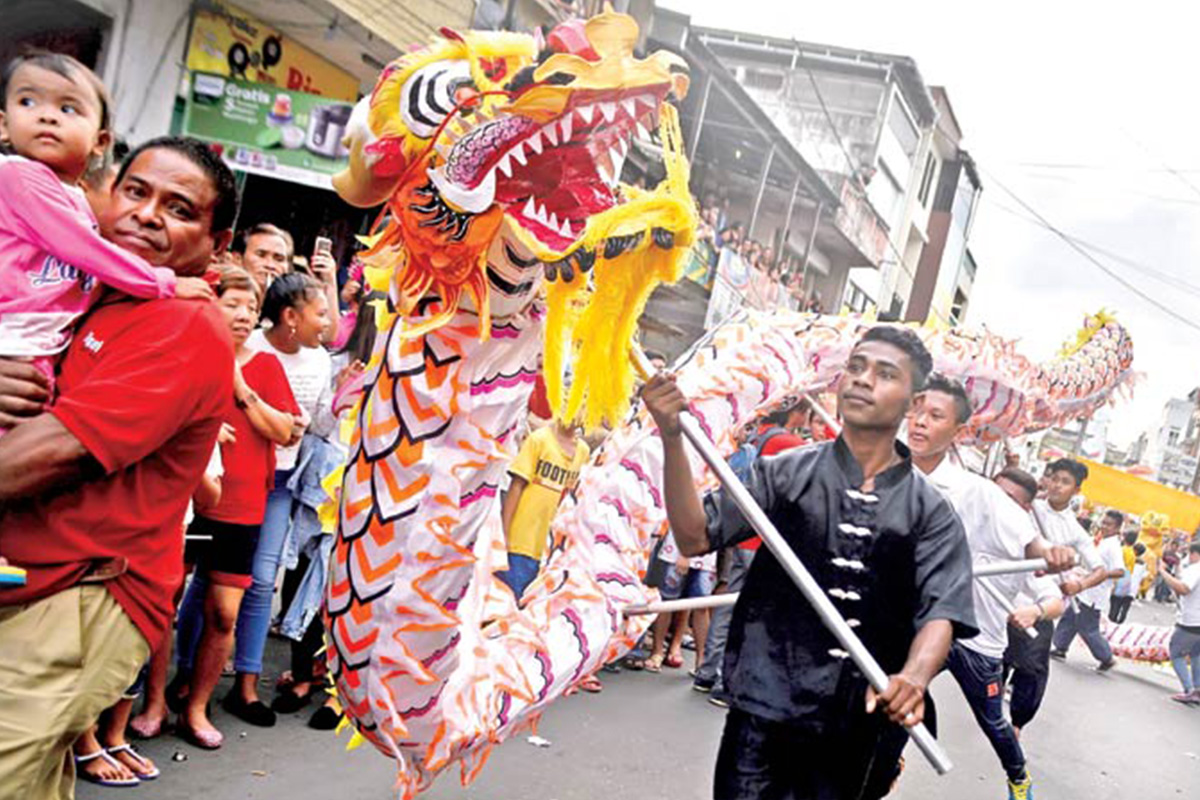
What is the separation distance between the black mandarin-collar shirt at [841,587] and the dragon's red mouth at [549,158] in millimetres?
953

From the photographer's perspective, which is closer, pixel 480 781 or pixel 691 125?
pixel 480 781

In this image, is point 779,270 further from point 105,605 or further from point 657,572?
point 105,605

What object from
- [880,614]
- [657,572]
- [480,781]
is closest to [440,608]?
[880,614]

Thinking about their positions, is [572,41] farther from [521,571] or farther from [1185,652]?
[1185,652]

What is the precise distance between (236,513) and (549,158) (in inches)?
90.3

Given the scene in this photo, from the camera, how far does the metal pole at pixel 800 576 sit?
2.30 m

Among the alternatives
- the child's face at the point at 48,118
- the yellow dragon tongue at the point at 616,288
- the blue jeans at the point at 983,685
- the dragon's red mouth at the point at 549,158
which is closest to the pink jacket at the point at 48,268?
the child's face at the point at 48,118

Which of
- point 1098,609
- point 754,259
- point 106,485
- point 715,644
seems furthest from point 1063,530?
point 754,259

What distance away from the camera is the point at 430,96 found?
79.6 inches

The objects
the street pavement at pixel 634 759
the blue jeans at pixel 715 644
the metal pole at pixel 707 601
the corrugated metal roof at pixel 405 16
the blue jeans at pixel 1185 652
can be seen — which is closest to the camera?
the metal pole at pixel 707 601

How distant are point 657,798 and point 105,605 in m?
2.85

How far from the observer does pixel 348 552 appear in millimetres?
2195

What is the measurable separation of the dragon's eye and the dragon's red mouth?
79mm

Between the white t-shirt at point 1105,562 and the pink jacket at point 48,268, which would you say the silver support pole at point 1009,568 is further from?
the white t-shirt at point 1105,562
